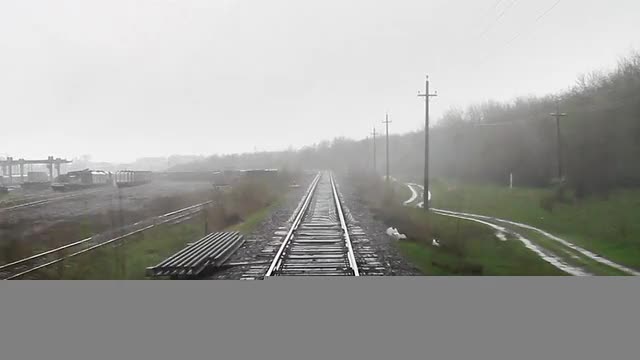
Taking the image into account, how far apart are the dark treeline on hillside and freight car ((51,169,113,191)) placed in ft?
10.6

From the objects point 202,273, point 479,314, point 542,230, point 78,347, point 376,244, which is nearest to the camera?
point 78,347

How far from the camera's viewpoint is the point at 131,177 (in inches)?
538

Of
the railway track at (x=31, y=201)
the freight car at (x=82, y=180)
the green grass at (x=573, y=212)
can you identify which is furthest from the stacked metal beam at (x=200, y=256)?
the green grass at (x=573, y=212)

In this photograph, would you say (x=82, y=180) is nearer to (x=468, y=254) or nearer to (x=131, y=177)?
(x=131, y=177)

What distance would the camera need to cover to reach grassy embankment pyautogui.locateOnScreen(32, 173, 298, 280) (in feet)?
31.5

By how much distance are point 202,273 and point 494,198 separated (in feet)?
36.8

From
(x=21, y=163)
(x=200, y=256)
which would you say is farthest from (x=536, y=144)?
(x=21, y=163)

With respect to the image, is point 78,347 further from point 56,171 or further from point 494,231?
point 494,231

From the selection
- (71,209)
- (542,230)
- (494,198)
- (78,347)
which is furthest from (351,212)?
(78,347)

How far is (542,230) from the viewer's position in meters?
15.6

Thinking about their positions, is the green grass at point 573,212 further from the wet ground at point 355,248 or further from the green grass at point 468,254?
the wet ground at point 355,248

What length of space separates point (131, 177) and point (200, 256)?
5.05m

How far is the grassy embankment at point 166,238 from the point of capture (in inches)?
378

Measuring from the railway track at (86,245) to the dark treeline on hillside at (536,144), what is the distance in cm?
210
